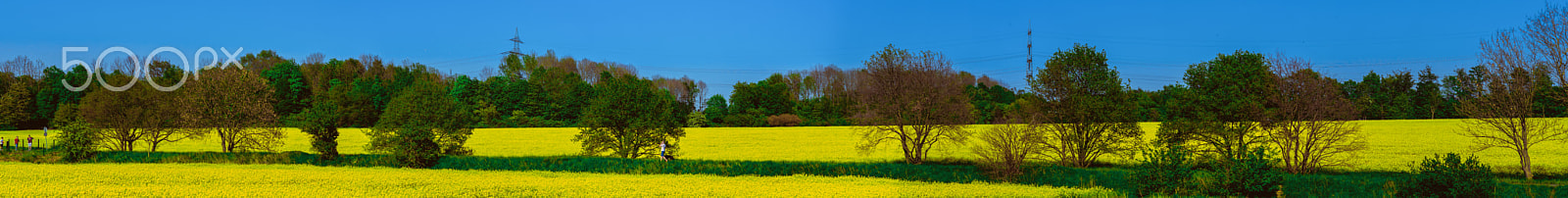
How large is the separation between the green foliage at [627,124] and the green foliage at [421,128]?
14.6 ft

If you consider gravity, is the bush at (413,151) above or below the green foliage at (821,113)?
below

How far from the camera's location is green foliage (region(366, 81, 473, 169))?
28031mm

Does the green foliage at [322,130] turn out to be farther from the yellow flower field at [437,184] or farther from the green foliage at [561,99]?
the green foliage at [561,99]

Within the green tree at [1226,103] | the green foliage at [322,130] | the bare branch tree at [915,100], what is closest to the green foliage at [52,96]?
the green foliage at [322,130]

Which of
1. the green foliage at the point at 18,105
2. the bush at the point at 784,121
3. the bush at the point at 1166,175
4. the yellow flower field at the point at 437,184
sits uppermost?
the green foliage at the point at 18,105

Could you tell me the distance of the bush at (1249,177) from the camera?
16250 mm

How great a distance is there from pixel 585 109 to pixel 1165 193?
70.4 ft

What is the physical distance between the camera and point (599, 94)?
32.2 metres

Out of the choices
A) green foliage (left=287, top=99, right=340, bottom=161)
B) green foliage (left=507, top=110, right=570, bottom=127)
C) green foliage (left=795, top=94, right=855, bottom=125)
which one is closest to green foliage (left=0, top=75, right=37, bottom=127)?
green foliage (left=507, top=110, right=570, bottom=127)

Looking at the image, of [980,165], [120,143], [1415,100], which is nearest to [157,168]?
[120,143]

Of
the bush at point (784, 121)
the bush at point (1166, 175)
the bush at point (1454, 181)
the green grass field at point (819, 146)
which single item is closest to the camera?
the bush at point (1454, 181)

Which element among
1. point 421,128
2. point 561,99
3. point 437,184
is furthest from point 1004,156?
point 561,99

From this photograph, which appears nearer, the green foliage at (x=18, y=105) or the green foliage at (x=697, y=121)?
the green foliage at (x=18, y=105)

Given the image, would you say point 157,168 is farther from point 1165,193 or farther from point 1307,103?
point 1307,103
